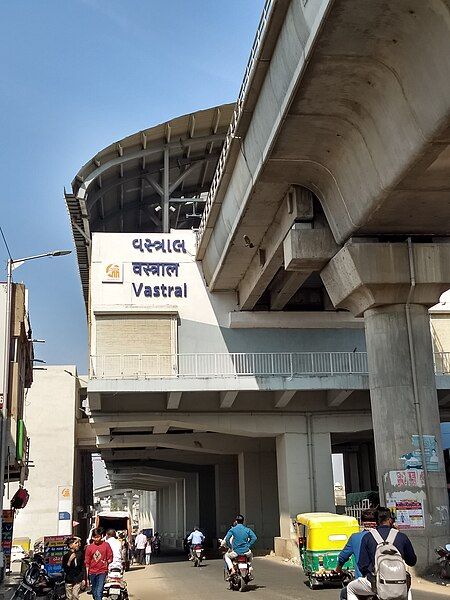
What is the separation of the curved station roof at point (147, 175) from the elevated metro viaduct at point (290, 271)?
Answer: 13cm

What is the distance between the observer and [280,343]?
29.3 meters

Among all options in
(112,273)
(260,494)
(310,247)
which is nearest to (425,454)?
(310,247)

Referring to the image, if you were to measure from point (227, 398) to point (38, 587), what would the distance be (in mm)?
12758

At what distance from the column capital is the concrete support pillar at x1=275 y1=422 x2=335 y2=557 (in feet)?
37.6

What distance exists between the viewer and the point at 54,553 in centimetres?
2153

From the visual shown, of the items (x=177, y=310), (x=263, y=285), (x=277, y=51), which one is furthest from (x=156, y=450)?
(x=277, y=51)

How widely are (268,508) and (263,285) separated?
1306 centimetres

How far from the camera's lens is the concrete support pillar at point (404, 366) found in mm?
17906

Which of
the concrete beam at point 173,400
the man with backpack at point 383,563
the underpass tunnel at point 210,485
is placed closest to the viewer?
the man with backpack at point 383,563

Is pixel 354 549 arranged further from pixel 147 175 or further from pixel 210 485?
pixel 210 485

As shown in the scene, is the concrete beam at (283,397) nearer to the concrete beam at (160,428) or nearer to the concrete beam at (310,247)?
the concrete beam at (160,428)

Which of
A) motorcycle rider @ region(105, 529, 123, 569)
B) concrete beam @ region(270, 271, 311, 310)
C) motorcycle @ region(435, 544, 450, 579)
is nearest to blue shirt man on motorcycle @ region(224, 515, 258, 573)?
motorcycle rider @ region(105, 529, 123, 569)

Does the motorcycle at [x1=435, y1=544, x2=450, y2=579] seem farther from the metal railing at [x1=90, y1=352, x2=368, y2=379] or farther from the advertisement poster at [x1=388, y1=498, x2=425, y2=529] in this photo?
the metal railing at [x1=90, y1=352, x2=368, y2=379]

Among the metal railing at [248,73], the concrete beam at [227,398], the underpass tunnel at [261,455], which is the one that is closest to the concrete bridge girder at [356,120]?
the metal railing at [248,73]
